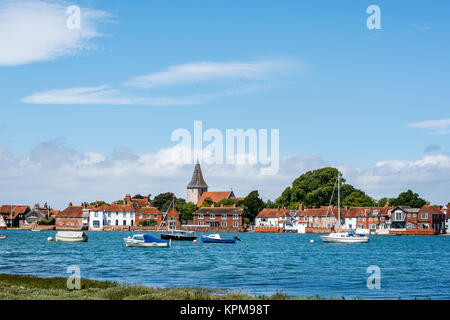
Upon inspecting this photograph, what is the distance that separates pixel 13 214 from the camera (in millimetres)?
196500

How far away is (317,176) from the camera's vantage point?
180 metres

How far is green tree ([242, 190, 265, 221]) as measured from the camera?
177625mm

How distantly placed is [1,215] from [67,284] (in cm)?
17347

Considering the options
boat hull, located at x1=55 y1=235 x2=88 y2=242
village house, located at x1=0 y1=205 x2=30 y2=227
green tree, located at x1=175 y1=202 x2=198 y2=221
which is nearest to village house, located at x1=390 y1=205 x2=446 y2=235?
green tree, located at x1=175 y1=202 x2=198 y2=221

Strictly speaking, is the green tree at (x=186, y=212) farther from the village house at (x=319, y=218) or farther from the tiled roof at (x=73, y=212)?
the village house at (x=319, y=218)

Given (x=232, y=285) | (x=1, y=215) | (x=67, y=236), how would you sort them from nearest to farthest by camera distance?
1. (x=232, y=285)
2. (x=67, y=236)
3. (x=1, y=215)

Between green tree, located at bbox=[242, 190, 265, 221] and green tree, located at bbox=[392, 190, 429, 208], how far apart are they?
41384 millimetres

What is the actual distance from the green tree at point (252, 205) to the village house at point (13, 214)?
77.6m

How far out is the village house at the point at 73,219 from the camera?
173875mm

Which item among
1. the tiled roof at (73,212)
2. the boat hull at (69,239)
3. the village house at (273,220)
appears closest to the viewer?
the boat hull at (69,239)

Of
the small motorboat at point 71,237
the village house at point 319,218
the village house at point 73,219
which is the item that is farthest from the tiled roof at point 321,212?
the small motorboat at point 71,237

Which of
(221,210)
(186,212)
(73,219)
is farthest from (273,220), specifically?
(73,219)
